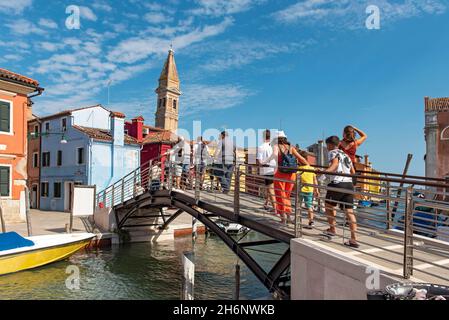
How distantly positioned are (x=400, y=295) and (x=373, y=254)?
74.9 inches

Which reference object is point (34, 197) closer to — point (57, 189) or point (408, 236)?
point (57, 189)

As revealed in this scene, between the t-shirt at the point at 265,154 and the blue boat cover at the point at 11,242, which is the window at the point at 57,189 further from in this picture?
the t-shirt at the point at 265,154

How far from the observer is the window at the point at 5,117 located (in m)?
18.1

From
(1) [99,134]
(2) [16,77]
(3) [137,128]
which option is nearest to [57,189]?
(1) [99,134]

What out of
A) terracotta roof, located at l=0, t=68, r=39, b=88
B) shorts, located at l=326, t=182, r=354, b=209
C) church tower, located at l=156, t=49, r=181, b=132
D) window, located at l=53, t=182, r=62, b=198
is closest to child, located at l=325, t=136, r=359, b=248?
shorts, located at l=326, t=182, r=354, b=209

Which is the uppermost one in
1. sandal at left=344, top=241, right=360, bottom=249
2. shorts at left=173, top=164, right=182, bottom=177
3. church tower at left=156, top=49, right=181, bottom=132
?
church tower at left=156, top=49, right=181, bottom=132

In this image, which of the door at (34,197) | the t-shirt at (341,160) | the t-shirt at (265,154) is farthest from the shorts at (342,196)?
the door at (34,197)

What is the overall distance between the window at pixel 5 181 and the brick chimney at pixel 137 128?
512 inches

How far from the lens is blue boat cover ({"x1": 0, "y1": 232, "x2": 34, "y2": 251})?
441 inches

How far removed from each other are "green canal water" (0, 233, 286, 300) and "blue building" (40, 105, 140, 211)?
10.8 meters

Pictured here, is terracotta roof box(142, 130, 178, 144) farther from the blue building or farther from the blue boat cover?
the blue boat cover

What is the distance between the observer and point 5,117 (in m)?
18.2

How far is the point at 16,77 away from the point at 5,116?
2.23 m

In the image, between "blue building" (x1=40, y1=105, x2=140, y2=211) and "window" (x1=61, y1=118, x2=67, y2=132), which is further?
"window" (x1=61, y1=118, x2=67, y2=132)
